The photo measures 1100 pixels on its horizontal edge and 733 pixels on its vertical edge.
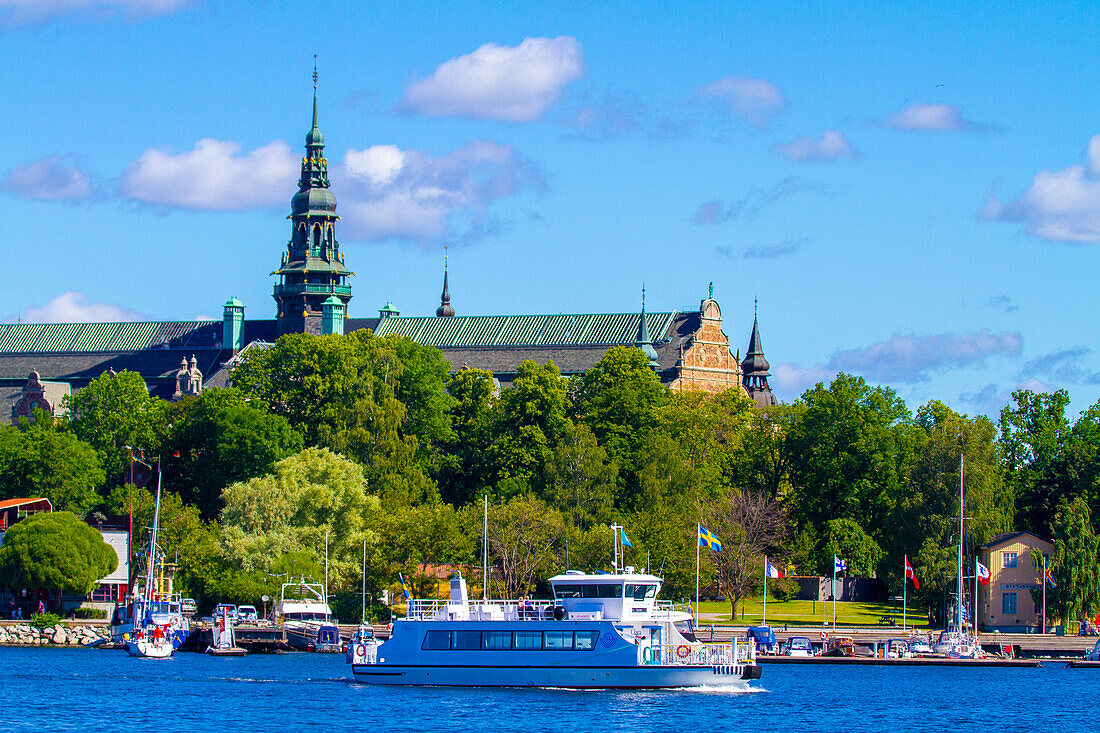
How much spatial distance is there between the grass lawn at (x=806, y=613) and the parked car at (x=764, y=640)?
29.6 ft

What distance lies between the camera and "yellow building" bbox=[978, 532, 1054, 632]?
116250 millimetres

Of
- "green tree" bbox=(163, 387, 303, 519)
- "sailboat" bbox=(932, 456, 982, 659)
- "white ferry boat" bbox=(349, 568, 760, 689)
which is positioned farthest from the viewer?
"green tree" bbox=(163, 387, 303, 519)

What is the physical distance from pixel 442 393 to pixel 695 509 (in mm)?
31251

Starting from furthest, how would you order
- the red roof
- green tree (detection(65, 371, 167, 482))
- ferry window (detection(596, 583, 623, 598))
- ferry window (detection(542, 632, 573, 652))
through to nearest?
green tree (detection(65, 371, 167, 482)) < the red roof < ferry window (detection(596, 583, 623, 598)) < ferry window (detection(542, 632, 573, 652))

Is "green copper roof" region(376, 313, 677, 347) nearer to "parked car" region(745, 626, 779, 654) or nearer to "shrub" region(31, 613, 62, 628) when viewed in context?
"shrub" region(31, 613, 62, 628)

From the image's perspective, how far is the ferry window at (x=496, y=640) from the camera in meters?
80.6

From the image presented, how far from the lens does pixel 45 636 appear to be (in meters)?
111

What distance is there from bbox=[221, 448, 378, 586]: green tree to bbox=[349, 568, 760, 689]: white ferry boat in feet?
114

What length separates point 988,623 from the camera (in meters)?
116

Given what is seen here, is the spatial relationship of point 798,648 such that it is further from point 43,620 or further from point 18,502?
point 18,502

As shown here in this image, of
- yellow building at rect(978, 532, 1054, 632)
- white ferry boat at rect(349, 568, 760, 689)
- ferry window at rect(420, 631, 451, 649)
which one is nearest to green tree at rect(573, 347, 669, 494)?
yellow building at rect(978, 532, 1054, 632)

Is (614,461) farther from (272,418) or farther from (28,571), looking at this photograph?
(28,571)

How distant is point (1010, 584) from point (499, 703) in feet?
166

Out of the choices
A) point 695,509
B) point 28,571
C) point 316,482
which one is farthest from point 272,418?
point 695,509
